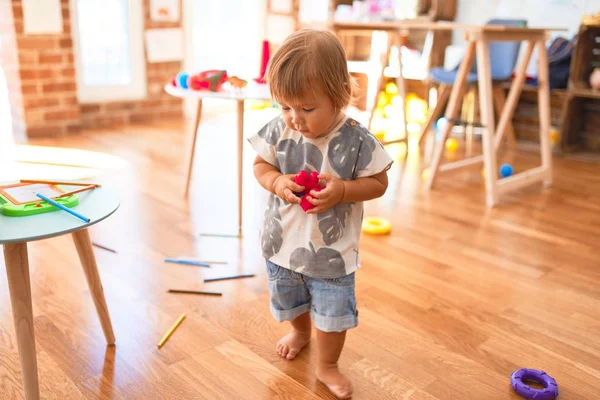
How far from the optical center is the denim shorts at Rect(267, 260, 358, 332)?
113cm

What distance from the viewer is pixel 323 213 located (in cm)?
109

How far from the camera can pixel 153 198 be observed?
2.40 meters

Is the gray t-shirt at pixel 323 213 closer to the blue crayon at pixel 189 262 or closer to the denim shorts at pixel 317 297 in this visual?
the denim shorts at pixel 317 297

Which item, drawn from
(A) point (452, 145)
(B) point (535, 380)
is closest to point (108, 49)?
(A) point (452, 145)

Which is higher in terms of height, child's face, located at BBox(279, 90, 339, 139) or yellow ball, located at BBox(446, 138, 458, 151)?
child's face, located at BBox(279, 90, 339, 139)

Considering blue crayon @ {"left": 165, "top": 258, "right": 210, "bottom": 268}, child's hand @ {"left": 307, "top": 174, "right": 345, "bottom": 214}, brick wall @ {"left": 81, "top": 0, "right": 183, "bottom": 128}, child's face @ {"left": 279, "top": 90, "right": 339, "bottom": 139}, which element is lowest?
blue crayon @ {"left": 165, "top": 258, "right": 210, "bottom": 268}

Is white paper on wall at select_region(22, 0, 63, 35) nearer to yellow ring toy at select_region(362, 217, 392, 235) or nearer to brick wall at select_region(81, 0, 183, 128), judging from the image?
brick wall at select_region(81, 0, 183, 128)

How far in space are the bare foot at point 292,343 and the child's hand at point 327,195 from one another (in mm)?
418

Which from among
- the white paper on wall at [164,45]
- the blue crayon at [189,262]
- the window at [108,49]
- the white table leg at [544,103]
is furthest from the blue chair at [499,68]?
the window at [108,49]

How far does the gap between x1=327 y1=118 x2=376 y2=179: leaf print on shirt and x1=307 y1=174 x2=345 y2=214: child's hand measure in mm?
45

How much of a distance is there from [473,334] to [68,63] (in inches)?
121

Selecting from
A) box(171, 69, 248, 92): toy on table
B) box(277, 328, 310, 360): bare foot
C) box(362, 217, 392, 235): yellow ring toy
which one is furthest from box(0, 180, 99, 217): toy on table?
box(362, 217, 392, 235): yellow ring toy

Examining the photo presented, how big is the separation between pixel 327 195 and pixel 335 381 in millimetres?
428

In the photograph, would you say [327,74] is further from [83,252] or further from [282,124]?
[83,252]
